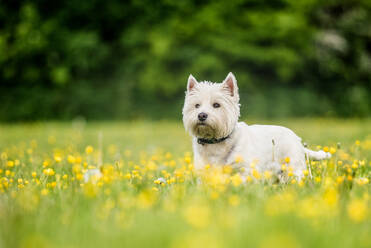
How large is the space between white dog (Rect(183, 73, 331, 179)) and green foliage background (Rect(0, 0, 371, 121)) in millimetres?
13494

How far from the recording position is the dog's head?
386 cm

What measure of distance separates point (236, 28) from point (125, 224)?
17894 mm

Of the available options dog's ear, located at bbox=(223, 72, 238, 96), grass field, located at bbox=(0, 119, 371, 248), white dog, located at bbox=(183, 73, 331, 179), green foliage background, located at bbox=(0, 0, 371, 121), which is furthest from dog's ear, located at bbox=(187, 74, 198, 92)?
green foliage background, located at bbox=(0, 0, 371, 121)

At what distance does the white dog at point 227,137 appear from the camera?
153 inches

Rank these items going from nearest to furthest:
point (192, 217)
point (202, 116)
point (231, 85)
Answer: point (192, 217), point (202, 116), point (231, 85)

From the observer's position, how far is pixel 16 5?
17.5 metres

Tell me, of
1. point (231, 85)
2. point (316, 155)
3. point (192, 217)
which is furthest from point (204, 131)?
point (192, 217)

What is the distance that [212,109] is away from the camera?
395 cm

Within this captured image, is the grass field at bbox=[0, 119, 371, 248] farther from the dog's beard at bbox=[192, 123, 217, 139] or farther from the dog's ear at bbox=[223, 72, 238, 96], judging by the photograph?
the dog's ear at bbox=[223, 72, 238, 96]

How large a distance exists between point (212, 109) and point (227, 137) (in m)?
0.34

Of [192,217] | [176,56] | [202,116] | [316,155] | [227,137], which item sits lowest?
[192,217]

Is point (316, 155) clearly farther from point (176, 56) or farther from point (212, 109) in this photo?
point (176, 56)

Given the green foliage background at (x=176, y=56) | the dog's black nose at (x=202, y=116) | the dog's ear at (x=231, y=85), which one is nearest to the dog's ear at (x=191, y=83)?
the dog's ear at (x=231, y=85)

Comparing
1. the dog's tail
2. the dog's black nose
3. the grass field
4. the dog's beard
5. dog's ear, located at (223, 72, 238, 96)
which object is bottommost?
the grass field
